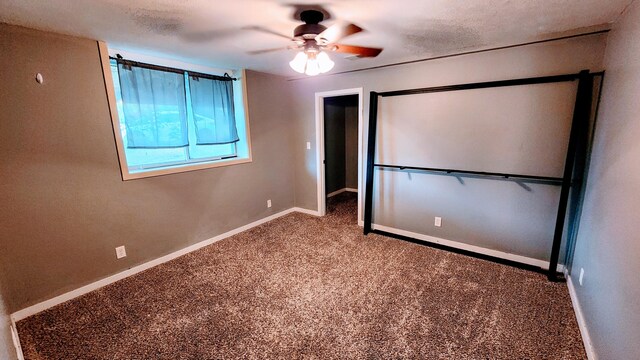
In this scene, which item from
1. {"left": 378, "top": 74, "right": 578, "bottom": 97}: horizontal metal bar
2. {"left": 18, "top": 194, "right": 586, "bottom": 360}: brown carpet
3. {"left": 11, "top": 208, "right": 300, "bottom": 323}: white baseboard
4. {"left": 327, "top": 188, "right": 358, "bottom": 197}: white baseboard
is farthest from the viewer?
{"left": 327, "top": 188, "right": 358, "bottom": 197}: white baseboard

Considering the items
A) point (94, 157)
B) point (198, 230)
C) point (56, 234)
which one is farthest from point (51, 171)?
point (198, 230)

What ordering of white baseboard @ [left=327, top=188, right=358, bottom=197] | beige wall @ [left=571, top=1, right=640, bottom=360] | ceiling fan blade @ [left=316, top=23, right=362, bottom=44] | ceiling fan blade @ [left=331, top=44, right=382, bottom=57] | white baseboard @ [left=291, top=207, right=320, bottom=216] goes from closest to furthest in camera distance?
1. beige wall @ [left=571, top=1, right=640, bottom=360]
2. ceiling fan blade @ [left=316, top=23, right=362, bottom=44]
3. ceiling fan blade @ [left=331, top=44, right=382, bottom=57]
4. white baseboard @ [left=291, top=207, right=320, bottom=216]
5. white baseboard @ [left=327, top=188, right=358, bottom=197]

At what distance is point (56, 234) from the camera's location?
2268mm

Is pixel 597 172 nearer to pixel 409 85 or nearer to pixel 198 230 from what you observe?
pixel 409 85

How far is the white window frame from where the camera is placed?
2441 mm

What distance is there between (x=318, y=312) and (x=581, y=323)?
191cm

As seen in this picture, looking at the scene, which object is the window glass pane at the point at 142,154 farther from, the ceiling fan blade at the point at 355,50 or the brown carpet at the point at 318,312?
the ceiling fan blade at the point at 355,50

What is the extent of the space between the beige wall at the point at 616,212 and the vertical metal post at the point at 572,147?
0.13 m

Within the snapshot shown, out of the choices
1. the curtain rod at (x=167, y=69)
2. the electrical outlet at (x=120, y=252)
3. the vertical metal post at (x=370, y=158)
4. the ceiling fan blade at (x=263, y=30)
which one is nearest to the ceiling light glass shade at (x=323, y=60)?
the ceiling fan blade at (x=263, y=30)

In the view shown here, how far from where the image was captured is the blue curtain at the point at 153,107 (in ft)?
8.66

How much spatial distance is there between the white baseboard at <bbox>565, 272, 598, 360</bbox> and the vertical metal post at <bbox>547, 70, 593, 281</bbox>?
19cm

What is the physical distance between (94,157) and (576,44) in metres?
4.42

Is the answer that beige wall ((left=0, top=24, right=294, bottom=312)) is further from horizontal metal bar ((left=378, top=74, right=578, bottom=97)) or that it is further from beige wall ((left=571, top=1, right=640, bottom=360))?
beige wall ((left=571, top=1, right=640, bottom=360))

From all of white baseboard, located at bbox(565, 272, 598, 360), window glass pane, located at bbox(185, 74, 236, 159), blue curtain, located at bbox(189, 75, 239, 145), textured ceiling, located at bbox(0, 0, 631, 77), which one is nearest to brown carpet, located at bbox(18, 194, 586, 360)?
white baseboard, located at bbox(565, 272, 598, 360)
